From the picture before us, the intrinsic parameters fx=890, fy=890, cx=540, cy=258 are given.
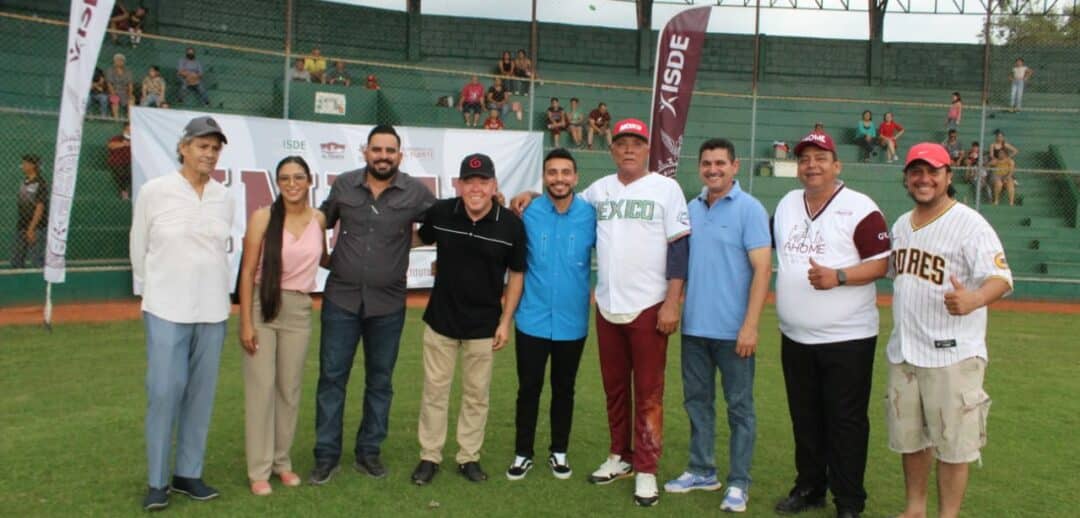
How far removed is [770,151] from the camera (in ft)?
68.9

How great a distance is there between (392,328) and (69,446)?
214cm

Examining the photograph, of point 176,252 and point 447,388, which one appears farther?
point 447,388

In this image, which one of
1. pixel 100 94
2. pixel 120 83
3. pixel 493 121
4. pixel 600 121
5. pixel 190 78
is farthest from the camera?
pixel 600 121

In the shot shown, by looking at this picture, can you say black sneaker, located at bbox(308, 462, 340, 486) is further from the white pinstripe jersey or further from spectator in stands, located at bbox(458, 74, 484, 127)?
spectator in stands, located at bbox(458, 74, 484, 127)

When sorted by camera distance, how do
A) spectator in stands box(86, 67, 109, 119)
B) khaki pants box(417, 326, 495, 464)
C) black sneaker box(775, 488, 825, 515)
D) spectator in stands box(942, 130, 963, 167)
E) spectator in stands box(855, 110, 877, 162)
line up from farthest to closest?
spectator in stands box(855, 110, 877, 162), spectator in stands box(942, 130, 963, 167), spectator in stands box(86, 67, 109, 119), khaki pants box(417, 326, 495, 464), black sneaker box(775, 488, 825, 515)

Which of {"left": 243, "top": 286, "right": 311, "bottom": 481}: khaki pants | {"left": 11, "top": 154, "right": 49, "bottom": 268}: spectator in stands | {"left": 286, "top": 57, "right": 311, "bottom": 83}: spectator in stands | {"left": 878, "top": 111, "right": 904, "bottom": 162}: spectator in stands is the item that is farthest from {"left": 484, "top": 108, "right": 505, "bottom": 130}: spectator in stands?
{"left": 243, "top": 286, "right": 311, "bottom": 481}: khaki pants

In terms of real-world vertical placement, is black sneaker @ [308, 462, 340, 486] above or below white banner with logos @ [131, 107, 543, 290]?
below

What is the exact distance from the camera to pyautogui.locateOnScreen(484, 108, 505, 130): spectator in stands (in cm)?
1606

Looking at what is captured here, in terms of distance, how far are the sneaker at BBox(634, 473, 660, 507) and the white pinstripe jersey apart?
1.39 metres

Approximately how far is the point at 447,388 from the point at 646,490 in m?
1.21

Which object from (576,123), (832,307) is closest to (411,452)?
(832,307)

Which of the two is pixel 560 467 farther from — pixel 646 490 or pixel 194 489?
pixel 194 489

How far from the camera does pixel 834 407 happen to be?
4352mm

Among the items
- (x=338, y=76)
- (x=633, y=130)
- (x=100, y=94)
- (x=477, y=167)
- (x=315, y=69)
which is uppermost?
(x=315, y=69)
